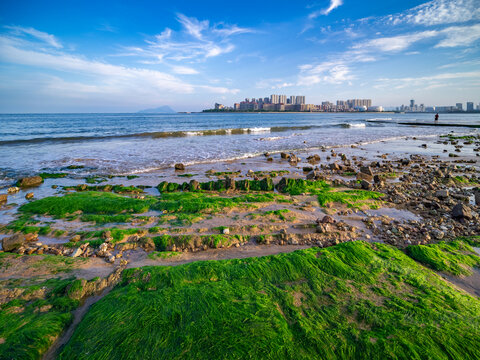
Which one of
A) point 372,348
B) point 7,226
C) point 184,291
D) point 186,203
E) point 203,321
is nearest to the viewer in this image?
point 372,348

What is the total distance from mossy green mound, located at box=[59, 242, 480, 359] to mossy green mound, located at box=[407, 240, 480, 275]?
0.36m

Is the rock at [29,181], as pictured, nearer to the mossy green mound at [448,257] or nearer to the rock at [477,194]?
the mossy green mound at [448,257]

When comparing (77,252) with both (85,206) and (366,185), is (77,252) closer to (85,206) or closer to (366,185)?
(85,206)

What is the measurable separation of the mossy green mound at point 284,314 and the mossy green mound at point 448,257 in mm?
355

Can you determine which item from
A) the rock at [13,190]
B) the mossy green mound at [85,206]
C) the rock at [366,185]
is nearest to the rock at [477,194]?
the rock at [366,185]

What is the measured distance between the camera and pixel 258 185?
8.07 m

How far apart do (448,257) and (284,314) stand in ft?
10.5

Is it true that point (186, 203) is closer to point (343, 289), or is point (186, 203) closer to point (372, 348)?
point (343, 289)

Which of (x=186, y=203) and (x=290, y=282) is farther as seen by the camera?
(x=186, y=203)

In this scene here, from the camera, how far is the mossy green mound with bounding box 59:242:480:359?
2.22m

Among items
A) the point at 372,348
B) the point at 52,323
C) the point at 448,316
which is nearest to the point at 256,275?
the point at 372,348

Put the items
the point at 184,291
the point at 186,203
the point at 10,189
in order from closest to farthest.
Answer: the point at 184,291, the point at 186,203, the point at 10,189

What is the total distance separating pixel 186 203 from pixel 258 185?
2.80 meters

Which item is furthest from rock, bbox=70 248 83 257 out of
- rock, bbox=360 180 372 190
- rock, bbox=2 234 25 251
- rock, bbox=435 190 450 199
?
rock, bbox=435 190 450 199
